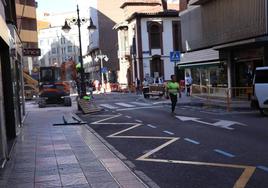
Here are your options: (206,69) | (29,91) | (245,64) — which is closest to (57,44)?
(29,91)

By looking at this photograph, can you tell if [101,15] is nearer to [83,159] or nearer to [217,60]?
[217,60]

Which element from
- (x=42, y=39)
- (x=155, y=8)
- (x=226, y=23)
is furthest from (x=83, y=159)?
(x=42, y=39)

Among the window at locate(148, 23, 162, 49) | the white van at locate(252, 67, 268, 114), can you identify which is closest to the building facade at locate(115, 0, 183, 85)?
the window at locate(148, 23, 162, 49)

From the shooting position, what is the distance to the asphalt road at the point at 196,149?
827 cm

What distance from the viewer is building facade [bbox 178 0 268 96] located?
26.3 m

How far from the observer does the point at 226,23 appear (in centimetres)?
2978

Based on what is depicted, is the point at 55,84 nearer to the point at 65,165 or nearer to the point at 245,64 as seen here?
the point at 245,64

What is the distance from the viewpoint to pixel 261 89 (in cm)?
1923

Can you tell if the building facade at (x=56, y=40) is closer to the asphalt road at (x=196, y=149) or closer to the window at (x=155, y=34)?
the window at (x=155, y=34)

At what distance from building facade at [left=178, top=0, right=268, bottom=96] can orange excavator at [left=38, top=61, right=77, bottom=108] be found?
369 inches

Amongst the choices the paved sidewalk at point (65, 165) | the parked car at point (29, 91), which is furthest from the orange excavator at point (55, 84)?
the paved sidewalk at point (65, 165)

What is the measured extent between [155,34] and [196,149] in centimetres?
4946

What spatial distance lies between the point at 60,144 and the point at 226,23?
760 inches

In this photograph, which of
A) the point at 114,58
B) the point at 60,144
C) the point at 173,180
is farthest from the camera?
the point at 114,58
